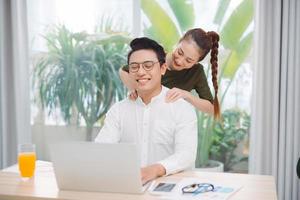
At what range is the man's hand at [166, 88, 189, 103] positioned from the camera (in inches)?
105

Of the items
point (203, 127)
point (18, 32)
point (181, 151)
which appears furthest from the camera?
point (18, 32)

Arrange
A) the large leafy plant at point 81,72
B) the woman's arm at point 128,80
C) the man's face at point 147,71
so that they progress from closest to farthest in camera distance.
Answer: the man's face at point 147,71 < the woman's arm at point 128,80 < the large leafy plant at point 81,72

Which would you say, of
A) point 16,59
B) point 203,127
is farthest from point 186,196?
point 16,59

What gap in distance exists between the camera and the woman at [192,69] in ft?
9.59

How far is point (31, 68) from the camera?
3.72 m

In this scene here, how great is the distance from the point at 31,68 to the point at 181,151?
6.64 feet

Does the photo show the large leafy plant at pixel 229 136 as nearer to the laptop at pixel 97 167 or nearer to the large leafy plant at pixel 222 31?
the large leafy plant at pixel 222 31

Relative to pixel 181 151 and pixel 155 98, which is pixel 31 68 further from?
pixel 181 151

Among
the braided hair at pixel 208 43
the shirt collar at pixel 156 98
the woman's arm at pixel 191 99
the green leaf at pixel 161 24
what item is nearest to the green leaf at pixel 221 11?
the braided hair at pixel 208 43

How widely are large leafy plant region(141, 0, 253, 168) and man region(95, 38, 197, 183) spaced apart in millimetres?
652

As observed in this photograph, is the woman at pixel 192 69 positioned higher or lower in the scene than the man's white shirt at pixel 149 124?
higher

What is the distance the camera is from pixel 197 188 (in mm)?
1664

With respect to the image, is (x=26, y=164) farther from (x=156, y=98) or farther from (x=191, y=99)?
(x=191, y=99)

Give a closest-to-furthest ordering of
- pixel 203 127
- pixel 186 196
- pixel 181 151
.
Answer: pixel 186 196 → pixel 181 151 → pixel 203 127
